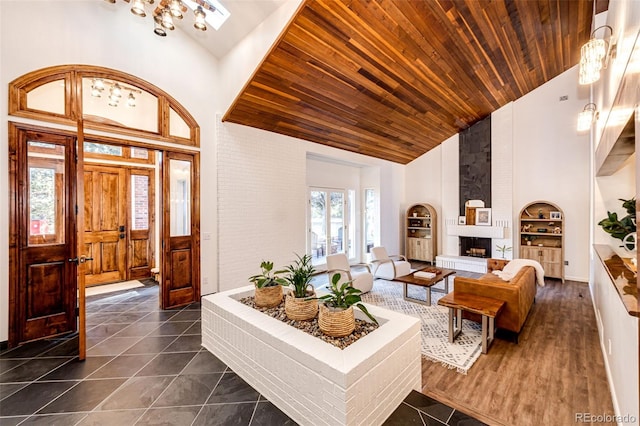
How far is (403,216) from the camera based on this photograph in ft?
27.9

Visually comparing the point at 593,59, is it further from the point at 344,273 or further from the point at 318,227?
the point at 318,227

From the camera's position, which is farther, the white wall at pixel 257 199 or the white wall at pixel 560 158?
the white wall at pixel 560 158

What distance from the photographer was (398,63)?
13.7 feet

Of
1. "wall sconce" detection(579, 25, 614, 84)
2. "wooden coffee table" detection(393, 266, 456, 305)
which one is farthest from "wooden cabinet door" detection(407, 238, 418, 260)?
"wall sconce" detection(579, 25, 614, 84)

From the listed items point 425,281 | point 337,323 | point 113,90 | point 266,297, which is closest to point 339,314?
point 337,323

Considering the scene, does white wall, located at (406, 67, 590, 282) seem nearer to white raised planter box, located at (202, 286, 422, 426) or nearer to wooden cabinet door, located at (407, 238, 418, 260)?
wooden cabinet door, located at (407, 238, 418, 260)

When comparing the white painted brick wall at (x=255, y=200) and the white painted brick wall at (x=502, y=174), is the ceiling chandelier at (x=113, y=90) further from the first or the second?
the white painted brick wall at (x=502, y=174)

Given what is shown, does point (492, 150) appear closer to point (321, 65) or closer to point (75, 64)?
point (321, 65)

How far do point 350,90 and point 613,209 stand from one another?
426cm

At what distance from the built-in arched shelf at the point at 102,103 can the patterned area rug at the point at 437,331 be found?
4110mm

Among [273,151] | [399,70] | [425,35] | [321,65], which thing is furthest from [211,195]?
[425,35]

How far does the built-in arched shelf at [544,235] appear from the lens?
5852 mm

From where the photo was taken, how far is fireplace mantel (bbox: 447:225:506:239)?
21.9 ft

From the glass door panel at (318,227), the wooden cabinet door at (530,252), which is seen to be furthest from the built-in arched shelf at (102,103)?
the wooden cabinet door at (530,252)
